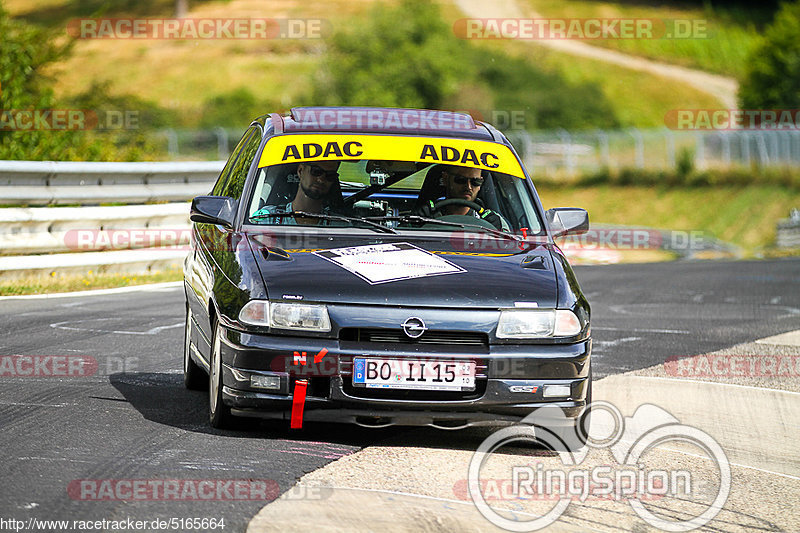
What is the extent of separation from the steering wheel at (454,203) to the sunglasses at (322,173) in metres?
0.61

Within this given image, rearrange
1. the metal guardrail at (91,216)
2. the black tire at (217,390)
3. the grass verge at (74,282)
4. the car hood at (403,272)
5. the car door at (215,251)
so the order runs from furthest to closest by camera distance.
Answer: the metal guardrail at (91,216), the grass verge at (74,282), the car door at (215,251), the black tire at (217,390), the car hood at (403,272)

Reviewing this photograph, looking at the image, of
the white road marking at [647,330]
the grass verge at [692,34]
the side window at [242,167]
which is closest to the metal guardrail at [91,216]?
the side window at [242,167]

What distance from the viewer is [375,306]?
19.3 ft

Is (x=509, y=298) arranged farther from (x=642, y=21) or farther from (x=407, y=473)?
(x=642, y=21)

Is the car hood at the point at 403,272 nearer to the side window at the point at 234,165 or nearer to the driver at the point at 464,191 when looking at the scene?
the driver at the point at 464,191

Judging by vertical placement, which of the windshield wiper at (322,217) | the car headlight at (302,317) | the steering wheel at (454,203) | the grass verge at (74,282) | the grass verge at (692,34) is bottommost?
the grass verge at (74,282)

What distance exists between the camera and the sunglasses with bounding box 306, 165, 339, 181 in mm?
7242

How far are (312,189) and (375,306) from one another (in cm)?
151

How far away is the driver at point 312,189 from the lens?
279 inches

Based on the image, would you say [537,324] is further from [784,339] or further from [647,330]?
[647,330]

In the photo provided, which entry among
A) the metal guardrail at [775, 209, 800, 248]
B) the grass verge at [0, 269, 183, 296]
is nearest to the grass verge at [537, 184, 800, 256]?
the metal guardrail at [775, 209, 800, 248]

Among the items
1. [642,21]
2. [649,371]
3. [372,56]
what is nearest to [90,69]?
[372,56]

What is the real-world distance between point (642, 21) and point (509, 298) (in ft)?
296

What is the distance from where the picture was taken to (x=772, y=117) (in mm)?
64000
